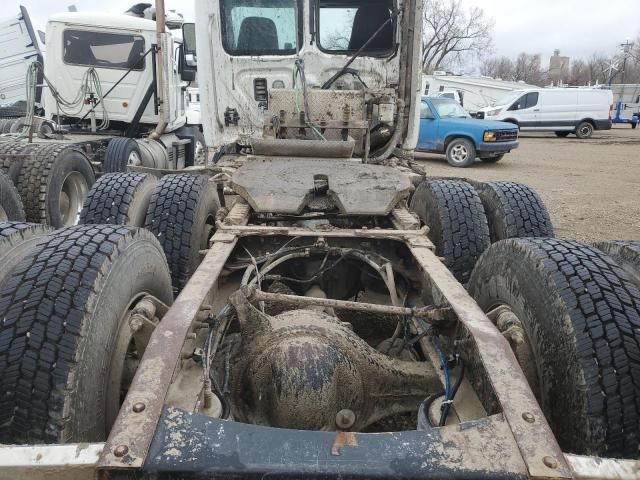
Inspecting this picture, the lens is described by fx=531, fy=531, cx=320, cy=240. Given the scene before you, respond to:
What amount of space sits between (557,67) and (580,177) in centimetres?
8818

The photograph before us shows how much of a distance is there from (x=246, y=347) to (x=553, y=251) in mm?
1273

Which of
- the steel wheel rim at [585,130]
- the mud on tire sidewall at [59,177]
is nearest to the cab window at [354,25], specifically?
the mud on tire sidewall at [59,177]

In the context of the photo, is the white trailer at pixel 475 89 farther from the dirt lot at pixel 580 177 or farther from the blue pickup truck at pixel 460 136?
the blue pickup truck at pixel 460 136

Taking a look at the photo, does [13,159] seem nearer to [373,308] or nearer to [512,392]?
[373,308]

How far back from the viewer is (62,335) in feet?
5.56

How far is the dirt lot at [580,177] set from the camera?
7.62 m

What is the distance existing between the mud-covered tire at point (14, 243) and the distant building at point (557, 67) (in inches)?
3424

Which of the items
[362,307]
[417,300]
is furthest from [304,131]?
[362,307]

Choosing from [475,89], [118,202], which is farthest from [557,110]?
[118,202]

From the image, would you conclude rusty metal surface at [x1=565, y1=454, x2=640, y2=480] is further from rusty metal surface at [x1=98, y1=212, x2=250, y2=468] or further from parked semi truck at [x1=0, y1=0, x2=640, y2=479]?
rusty metal surface at [x1=98, y1=212, x2=250, y2=468]

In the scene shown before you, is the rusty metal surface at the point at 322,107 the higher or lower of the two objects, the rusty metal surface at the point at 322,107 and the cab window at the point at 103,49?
the lower

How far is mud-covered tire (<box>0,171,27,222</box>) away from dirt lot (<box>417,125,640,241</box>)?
20.2ft

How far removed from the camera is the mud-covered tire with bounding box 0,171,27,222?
179 inches

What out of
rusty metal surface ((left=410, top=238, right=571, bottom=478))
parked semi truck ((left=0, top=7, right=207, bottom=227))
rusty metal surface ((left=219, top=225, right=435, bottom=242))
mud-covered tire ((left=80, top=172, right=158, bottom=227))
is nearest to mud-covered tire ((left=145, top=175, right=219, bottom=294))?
mud-covered tire ((left=80, top=172, right=158, bottom=227))
